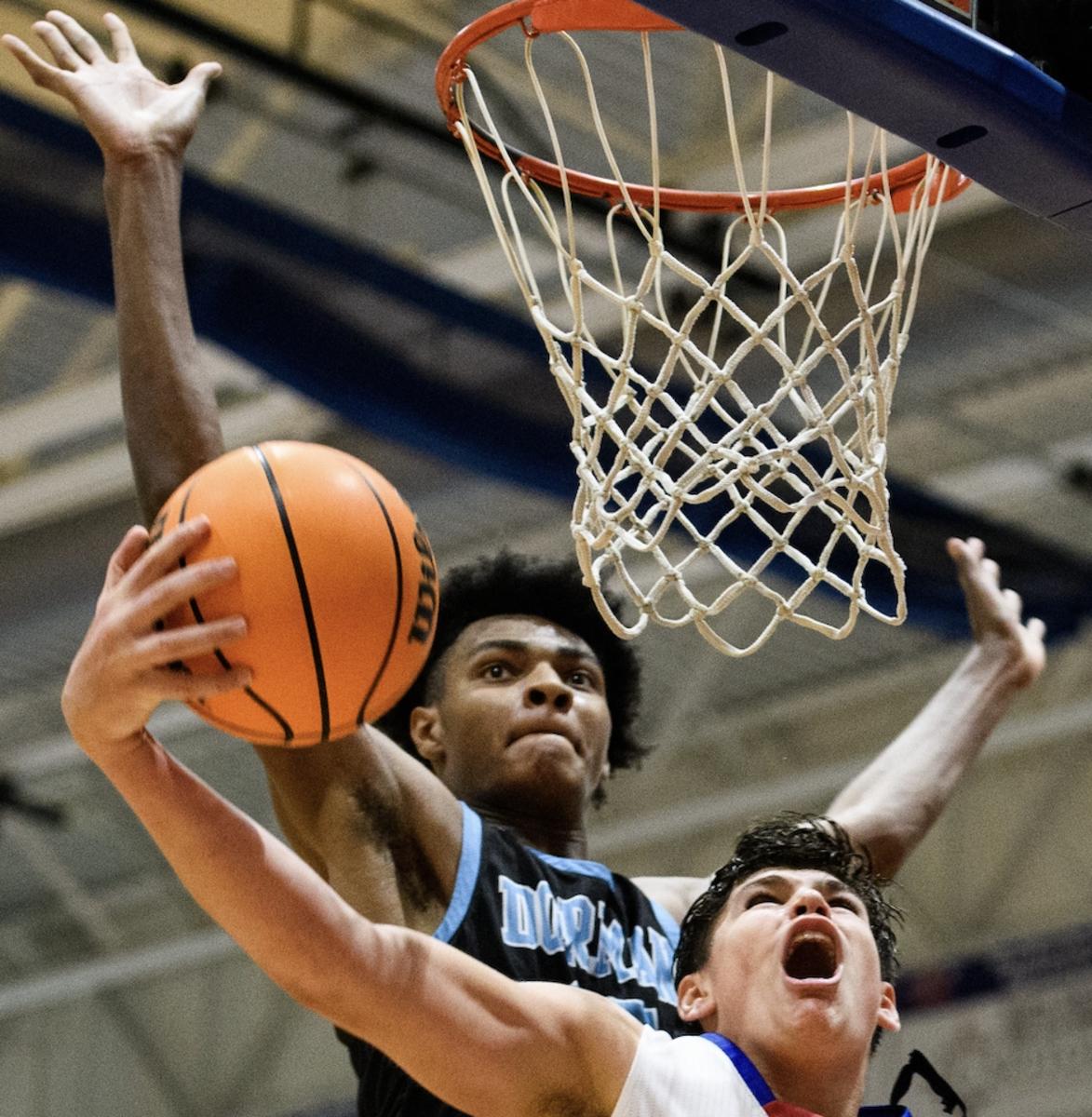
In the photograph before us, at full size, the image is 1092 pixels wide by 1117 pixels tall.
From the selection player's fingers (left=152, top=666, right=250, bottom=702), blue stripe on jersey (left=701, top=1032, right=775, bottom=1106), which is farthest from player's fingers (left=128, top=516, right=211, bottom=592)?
blue stripe on jersey (left=701, top=1032, right=775, bottom=1106)

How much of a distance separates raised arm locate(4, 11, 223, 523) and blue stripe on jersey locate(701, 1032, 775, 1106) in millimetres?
1059

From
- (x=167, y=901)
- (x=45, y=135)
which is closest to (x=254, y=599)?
(x=45, y=135)

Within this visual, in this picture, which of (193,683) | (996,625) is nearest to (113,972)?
(996,625)

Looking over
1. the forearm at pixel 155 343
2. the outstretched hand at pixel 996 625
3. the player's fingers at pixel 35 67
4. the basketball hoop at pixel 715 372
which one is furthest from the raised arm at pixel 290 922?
the outstretched hand at pixel 996 625

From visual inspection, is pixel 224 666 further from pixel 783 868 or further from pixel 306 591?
pixel 783 868

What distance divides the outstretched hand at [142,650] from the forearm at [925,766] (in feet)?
6.64

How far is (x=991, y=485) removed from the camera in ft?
30.2

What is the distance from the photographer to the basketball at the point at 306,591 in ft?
7.56

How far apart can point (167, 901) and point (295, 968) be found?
1071 centimetres

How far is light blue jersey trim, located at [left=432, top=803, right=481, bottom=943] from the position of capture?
3.21 meters

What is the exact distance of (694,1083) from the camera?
261cm

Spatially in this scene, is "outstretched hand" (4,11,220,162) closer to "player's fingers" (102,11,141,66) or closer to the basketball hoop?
"player's fingers" (102,11,141,66)

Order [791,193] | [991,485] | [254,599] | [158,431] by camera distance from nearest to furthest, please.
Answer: [254,599]
[158,431]
[791,193]
[991,485]

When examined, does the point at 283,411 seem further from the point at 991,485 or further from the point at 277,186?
the point at 991,485
